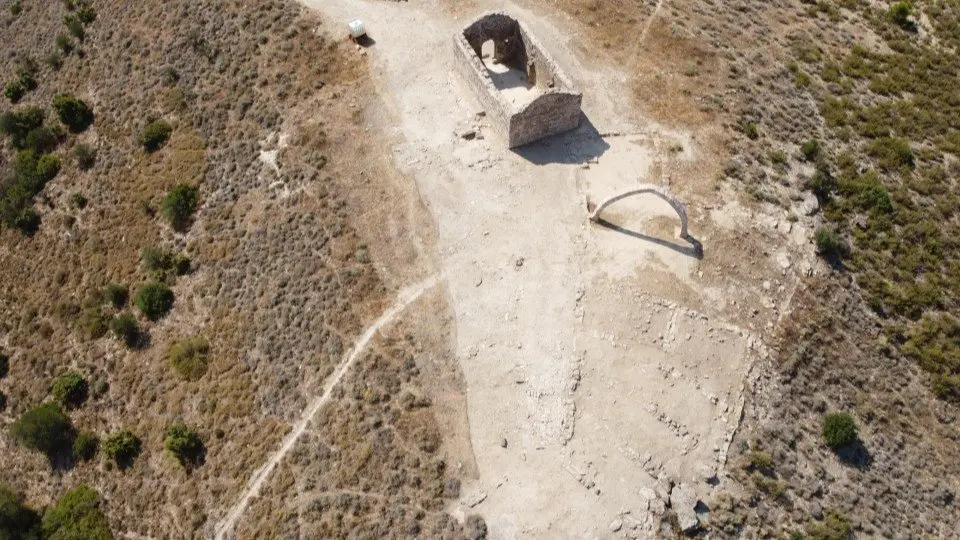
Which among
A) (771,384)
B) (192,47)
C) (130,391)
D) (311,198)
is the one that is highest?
(192,47)

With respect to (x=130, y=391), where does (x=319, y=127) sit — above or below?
above

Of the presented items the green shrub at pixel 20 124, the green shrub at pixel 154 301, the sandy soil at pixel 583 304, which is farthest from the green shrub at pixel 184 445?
the green shrub at pixel 20 124

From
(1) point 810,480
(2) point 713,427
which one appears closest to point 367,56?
(2) point 713,427

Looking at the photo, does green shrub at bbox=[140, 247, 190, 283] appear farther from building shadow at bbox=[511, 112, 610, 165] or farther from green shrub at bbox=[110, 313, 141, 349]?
building shadow at bbox=[511, 112, 610, 165]

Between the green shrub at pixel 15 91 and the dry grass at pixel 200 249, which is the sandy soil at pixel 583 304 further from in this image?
the green shrub at pixel 15 91

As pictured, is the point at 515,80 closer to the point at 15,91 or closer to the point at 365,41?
the point at 365,41

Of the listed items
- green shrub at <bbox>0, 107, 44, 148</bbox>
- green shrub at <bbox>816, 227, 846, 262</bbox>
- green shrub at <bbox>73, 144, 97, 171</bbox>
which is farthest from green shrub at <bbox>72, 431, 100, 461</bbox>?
green shrub at <bbox>816, 227, 846, 262</bbox>

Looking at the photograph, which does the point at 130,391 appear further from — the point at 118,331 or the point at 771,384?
the point at 771,384

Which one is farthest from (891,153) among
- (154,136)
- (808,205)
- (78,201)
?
(78,201)
